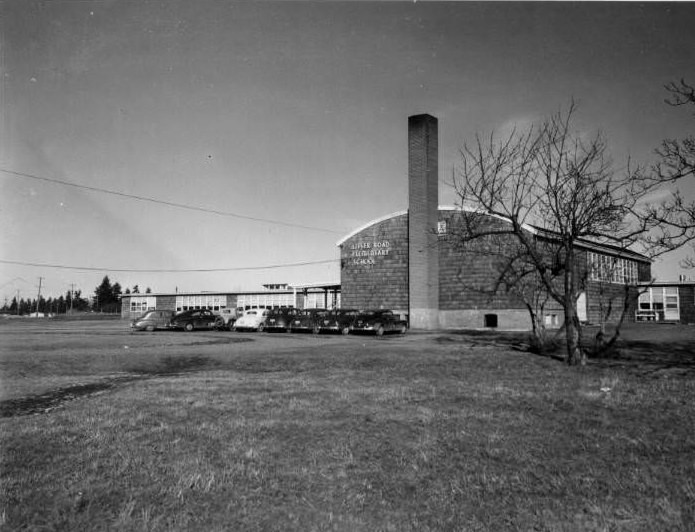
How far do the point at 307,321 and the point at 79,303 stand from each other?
146 metres

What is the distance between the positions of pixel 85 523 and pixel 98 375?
31.6 feet

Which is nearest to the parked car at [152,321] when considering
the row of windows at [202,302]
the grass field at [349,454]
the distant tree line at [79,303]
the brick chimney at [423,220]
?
the brick chimney at [423,220]

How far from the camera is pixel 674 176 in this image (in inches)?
502

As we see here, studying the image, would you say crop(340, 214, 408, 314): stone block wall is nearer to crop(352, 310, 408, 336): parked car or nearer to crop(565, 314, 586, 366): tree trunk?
crop(352, 310, 408, 336): parked car

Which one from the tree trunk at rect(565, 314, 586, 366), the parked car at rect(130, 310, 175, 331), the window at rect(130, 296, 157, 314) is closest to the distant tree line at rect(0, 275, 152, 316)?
the window at rect(130, 296, 157, 314)

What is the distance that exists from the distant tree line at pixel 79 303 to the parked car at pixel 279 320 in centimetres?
9709

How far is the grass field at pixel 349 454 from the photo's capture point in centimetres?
426

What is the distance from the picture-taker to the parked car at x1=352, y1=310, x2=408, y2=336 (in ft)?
102

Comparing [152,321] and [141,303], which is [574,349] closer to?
[152,321]

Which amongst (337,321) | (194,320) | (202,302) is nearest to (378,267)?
(337,321)

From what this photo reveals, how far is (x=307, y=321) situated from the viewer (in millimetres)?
33938

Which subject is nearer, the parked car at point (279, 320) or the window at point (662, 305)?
the parked car at point (279, 320)

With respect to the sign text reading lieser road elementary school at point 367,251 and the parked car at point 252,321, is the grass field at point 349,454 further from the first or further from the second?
the sign text reading lieser road elementary school at point 367,251

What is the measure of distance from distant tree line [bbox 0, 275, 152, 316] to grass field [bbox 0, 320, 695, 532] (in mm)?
123119
